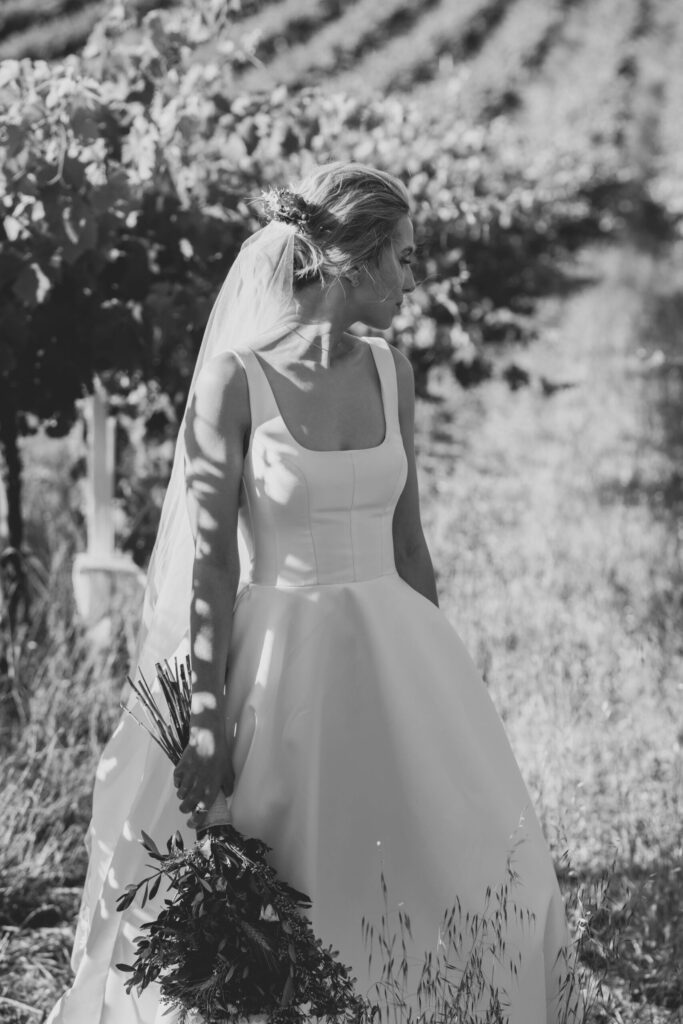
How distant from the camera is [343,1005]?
80.0 inches

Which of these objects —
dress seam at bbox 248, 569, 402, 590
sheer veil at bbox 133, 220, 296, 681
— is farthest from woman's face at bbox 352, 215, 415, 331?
dress seam at bbox 248, 569, 402, 590

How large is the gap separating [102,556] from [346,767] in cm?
224

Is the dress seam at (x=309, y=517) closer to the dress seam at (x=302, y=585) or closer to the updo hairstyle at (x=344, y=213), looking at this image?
the dress seam at (x=302, y=585)

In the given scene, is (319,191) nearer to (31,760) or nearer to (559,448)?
(31,760)

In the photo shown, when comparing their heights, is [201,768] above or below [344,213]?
below

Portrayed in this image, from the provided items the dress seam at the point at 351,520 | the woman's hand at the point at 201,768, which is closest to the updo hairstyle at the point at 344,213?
the dress seam at the point at 351,520

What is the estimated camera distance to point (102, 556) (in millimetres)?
4305

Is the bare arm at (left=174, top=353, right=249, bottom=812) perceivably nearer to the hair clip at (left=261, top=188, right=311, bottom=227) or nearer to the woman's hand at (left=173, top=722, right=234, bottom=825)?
the woman's hand at (left=173, top=722, right=234, bottom=825)

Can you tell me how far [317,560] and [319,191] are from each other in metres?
0.70

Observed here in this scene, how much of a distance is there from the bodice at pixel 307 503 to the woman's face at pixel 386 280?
234 mm

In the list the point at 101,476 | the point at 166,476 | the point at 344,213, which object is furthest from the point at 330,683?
the point at 166,476

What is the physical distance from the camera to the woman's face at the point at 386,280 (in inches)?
89.4

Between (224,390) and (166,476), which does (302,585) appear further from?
(166,476)

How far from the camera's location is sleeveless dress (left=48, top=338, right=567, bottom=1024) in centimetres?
223
